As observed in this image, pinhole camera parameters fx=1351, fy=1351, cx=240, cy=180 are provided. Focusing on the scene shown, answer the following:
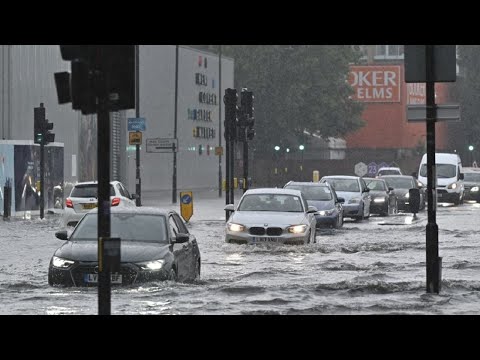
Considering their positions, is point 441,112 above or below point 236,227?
above

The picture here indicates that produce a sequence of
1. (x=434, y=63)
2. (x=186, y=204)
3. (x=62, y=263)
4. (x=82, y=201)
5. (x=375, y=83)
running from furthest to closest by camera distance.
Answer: (x=375, y=83), (x=186, y=204), (x=82, y=201), (x=62, y=263), (x=434, y=63)

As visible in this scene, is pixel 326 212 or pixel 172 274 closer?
pixel 172 274

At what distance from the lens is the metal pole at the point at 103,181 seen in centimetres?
1241

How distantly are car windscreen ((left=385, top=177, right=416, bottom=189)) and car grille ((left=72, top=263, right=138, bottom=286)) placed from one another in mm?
37506

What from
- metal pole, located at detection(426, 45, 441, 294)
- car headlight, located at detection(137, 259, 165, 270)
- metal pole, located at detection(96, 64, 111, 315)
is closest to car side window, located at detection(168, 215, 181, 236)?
car headlight, located at detection(137, 259, 165, 270)

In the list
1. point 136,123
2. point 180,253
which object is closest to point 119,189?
point 136,123

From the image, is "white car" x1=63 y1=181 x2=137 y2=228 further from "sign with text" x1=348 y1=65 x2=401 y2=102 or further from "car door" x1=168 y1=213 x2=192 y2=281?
"sign with text" x1=348 y1=65 x2=401 y2=102

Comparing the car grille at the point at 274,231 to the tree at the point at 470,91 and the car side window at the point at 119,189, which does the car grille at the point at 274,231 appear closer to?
the car side window at the point at 119,189

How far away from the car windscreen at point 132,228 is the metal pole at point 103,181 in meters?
7.09

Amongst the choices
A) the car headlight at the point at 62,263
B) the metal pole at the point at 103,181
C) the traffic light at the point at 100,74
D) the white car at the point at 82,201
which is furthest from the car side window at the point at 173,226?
the white car at the point at 82,201

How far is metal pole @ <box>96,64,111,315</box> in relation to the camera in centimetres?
1241

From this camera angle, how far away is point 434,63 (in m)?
17.6

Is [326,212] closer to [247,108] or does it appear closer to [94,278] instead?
[247,108]

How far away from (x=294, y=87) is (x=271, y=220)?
7436 centimetres
